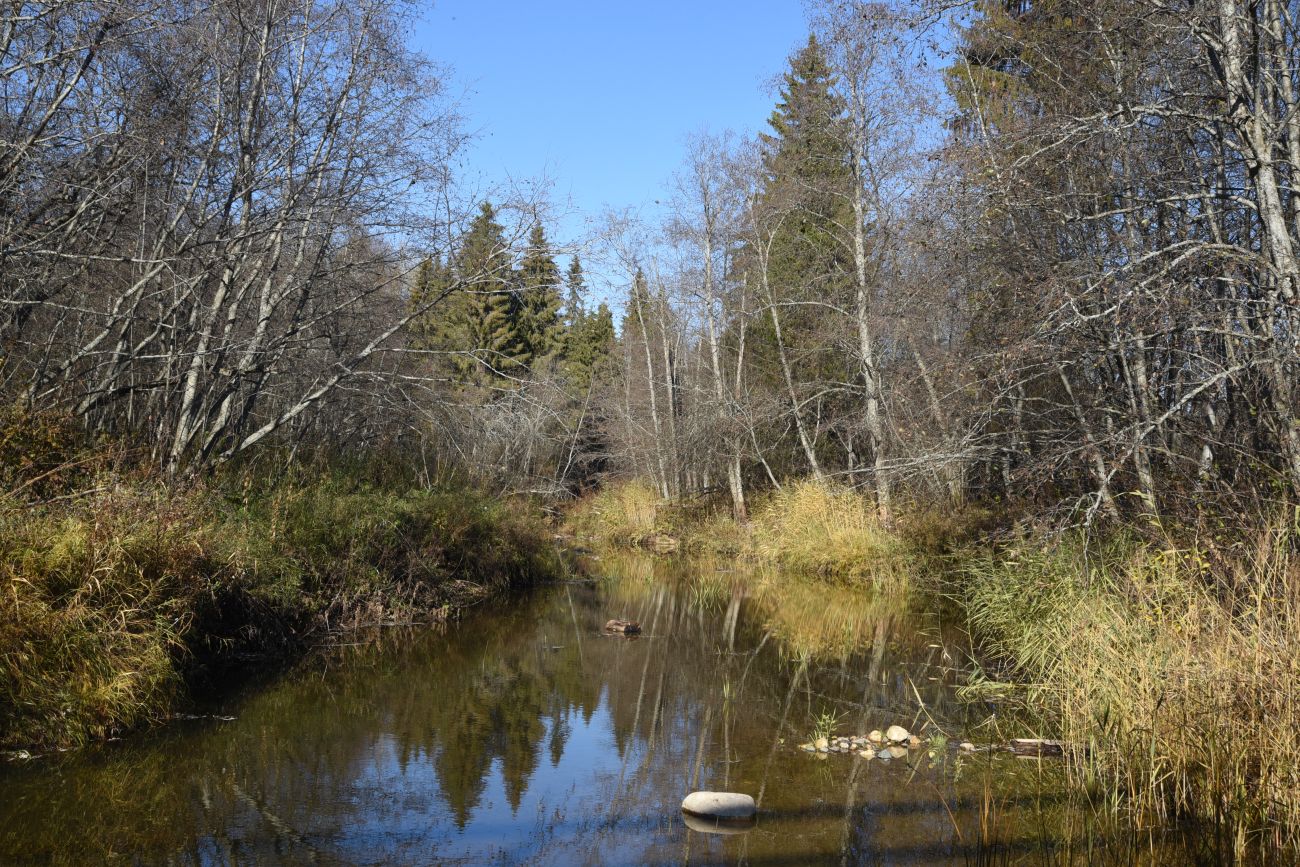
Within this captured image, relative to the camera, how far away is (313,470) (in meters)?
13.5

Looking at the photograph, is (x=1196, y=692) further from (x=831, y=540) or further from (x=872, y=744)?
(x=831, y=540)

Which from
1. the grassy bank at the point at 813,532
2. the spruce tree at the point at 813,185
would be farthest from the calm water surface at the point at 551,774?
the spruce tree at the point at 813,185

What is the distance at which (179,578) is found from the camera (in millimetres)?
7996

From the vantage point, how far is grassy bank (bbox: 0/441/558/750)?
264 inches

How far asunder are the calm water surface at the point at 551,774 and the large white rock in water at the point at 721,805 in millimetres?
135

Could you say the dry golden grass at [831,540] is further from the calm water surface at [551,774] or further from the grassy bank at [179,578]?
the grassy bank at [179,578]

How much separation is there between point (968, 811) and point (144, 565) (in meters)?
6.19

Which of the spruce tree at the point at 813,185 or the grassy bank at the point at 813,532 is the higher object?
the spruce tree at the point at 813,185

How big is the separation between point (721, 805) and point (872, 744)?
1900 mm

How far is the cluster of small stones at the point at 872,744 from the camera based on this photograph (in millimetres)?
7336

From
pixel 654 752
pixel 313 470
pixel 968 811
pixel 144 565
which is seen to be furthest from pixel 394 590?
pixel 968 811

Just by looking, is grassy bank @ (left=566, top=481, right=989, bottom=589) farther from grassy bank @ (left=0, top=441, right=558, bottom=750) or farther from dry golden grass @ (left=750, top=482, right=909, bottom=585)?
grassy bank @ (left=0, top=441, right=558, bottom=750)

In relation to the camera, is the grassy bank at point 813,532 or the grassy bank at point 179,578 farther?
the grassy bank at point 813,532

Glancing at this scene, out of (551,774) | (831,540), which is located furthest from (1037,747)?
(831,540)
